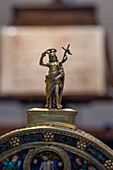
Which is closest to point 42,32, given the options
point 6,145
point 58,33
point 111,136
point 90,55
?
point 58,33

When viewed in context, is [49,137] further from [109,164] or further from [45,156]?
[109,164]

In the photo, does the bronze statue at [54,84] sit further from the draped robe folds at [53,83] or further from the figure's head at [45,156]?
the figure's head at [45,156]

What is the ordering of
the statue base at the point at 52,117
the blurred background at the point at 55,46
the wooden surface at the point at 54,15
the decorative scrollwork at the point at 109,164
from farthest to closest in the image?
1. the wooden surface at the point at 54,15
2. the blurred background at the point at 55,46
3. the statue base at the point at 52,117
4. the decorative scrollwork at the point at 109,164

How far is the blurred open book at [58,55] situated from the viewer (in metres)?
5.90

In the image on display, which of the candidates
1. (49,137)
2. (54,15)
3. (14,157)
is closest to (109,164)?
(49,137)

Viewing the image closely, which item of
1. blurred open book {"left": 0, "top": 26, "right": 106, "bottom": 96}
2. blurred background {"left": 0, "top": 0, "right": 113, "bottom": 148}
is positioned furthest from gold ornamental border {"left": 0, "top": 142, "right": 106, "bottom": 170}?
blurred open book {"left": 0, "top": 26, "right": 106, "bottom": 96}

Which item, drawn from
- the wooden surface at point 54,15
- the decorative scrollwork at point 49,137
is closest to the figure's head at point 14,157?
the decorative scrollwork at point 49,137

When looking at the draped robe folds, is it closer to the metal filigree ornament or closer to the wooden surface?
the metal filigree ornament

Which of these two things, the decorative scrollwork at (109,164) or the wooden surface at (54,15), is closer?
the decorative scrollwork at (109,164)

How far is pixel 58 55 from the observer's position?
19.2 feet

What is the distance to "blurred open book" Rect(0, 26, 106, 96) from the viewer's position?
232 inches

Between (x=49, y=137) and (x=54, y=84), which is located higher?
(x=54, y=84)

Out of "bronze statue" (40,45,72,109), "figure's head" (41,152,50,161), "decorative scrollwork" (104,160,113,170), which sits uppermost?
"bronze statue" (40,45,72,109)

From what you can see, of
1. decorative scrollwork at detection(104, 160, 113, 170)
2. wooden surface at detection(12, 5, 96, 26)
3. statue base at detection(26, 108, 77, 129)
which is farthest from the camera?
wooden surface at detection(12, 5, 96, 26)
